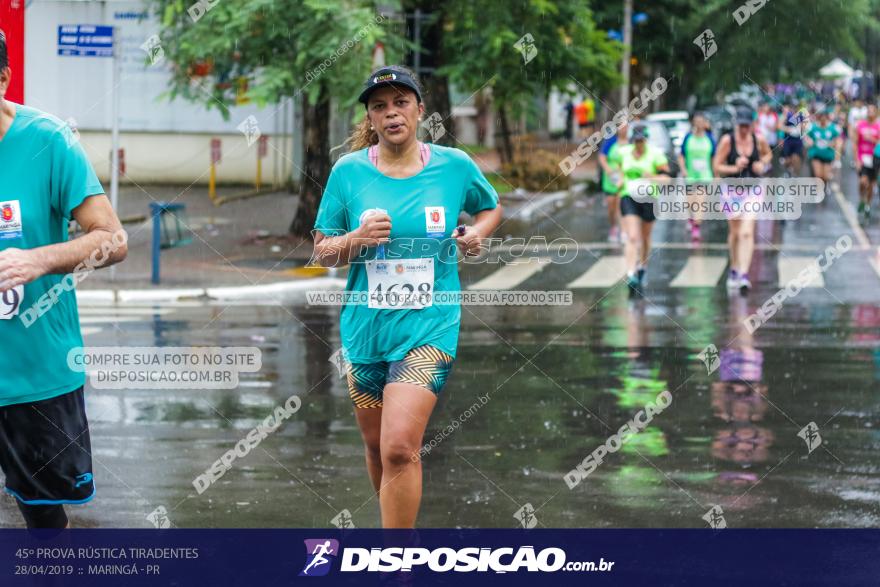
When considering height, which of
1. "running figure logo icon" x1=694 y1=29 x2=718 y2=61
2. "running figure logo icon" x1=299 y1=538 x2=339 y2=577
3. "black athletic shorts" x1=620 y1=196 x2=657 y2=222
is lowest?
"running figure logo icon" x1=299 y1=538 x2=339 y2=577

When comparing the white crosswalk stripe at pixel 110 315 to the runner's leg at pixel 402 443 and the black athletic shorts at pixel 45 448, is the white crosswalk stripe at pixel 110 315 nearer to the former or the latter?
the runner's leg at pixel 402 443

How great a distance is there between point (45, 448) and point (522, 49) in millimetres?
18456

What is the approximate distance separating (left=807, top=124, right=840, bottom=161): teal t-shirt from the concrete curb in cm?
1261

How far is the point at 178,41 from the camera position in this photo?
19828mm

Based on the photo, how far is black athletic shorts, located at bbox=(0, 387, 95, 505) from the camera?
186 inches

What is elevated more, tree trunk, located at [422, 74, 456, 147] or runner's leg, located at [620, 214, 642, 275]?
tree trunk, located at [422, 74, 456, 147]

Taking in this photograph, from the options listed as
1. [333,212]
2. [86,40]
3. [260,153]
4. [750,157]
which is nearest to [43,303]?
[333,212]

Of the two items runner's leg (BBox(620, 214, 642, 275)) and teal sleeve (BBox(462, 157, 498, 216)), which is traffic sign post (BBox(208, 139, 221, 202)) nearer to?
runner's leg (BBox(620, 214, 642, 275))

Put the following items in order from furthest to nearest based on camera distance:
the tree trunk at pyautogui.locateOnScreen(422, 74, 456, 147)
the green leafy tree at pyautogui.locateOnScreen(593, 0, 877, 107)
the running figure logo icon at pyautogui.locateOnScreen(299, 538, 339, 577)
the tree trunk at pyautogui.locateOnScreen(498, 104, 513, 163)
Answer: the green leafy tree at pyautogui.locateOnScreen(593, 0, 877, 107) → the tree trunk at pyautogui.locateOnScreen(498, 104, 513, 163) → the tree trunk at pyautogui.locateOnScreen(422, 74, 456, 147) → the running figure logo icon at pyautogui.locateOnScreen(299, 538, 339, 577)

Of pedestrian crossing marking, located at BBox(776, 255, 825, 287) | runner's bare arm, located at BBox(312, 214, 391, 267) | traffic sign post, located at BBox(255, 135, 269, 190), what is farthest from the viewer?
traffic sign post, located at BBox(255, 135, 269, 190)

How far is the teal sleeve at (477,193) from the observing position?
5.83 m

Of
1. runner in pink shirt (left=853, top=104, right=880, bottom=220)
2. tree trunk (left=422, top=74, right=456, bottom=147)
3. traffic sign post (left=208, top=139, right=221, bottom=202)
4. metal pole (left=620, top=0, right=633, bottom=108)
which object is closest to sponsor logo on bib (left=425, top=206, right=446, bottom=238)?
tree trunk (left=422, top=74, right=456, bottom=147)

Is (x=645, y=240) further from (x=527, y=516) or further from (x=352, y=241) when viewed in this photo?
(x=352, y=241)

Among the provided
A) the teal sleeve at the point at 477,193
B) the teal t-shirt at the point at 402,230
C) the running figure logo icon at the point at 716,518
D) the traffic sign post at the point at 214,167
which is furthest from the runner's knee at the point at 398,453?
the traffic sign post at the point at 214,167
